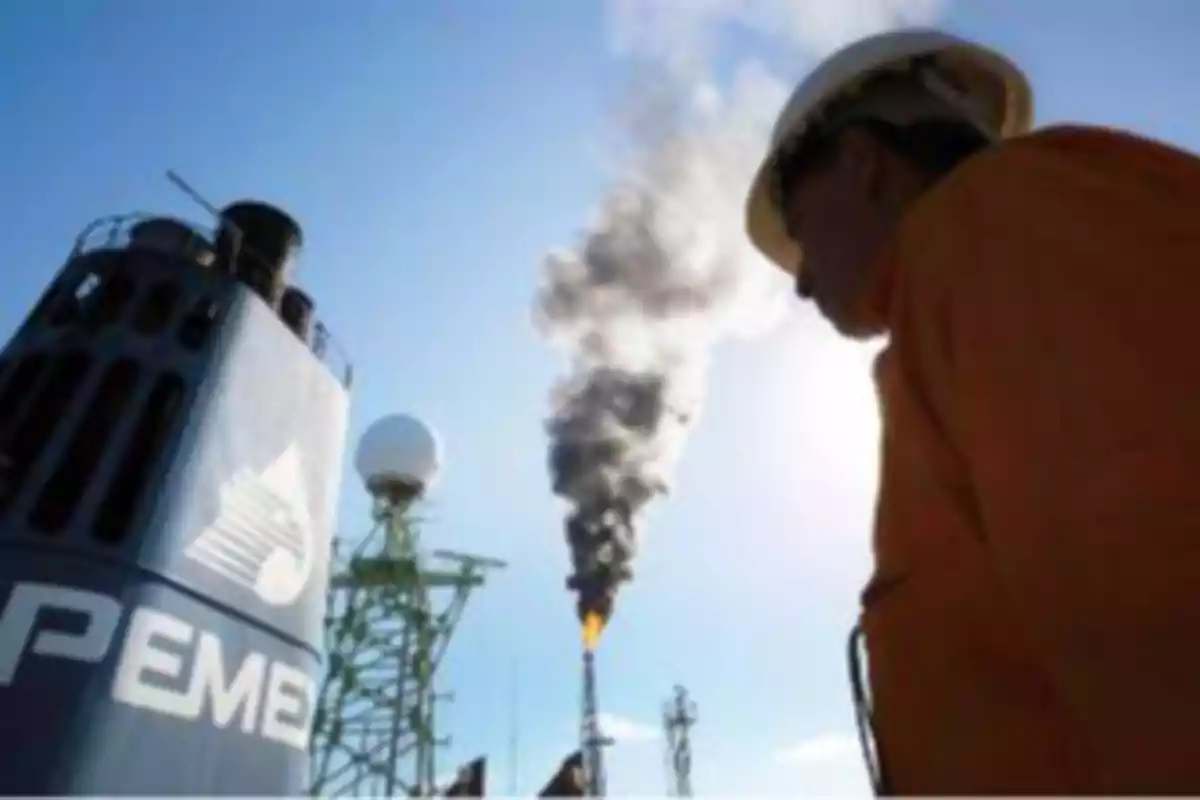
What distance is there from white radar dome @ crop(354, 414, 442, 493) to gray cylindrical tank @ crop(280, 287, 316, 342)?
1753cm

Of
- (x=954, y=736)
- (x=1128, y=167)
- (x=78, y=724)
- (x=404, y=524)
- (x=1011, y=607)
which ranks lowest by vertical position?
(x=954, y=736)

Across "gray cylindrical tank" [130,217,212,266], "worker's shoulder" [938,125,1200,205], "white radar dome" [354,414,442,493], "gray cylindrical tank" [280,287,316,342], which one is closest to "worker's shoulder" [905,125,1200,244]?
"worker's shoulder" [938,125,1200,205]

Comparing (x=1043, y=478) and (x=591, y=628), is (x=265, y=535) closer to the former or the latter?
(x=1043, y=478)

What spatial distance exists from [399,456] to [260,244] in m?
18.4

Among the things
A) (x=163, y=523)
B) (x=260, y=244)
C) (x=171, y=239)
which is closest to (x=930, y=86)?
(x=163, y=523)

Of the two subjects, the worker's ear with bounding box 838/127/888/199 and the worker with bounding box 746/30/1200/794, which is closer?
the worker with bounding box 746/30/1200/794

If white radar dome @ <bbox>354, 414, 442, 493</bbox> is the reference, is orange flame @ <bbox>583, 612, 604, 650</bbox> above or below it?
below

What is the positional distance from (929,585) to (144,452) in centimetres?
711

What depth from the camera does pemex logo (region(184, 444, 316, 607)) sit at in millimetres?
7012

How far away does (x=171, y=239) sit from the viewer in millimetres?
8344

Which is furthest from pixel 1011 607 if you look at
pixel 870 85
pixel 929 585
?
pixel 870 85

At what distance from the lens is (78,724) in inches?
219

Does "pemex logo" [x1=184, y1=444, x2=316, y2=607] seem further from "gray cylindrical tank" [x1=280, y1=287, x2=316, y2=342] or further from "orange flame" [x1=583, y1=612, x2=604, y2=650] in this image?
"orange flame" [x1=583, y1=612, x2=604, y2=650]

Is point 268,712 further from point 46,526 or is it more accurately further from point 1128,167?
point 1128,167
